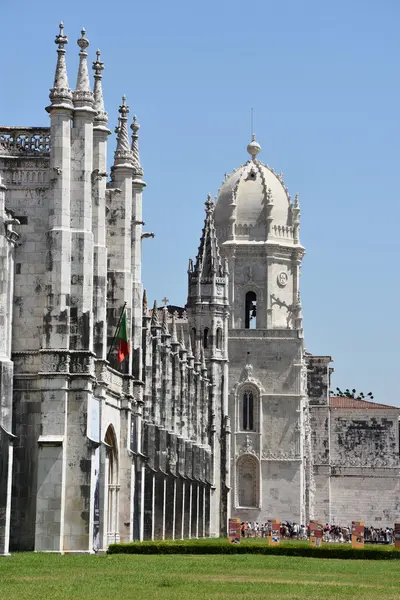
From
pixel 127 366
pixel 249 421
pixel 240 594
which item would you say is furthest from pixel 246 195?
pixel 240 594

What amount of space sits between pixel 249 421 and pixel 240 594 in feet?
290

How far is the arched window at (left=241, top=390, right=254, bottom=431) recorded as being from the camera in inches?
4769

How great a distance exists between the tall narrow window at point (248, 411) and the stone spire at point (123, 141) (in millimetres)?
57199

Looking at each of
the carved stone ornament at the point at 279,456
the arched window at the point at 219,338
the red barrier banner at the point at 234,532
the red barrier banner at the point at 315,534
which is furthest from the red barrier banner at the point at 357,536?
the carved stone ornament at the point at 279,456

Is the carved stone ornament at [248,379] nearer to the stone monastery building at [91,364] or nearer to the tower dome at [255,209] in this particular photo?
the stone monastery building at [91,364]

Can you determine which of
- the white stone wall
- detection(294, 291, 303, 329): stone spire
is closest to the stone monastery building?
detection(294, 291, 303, 329): stone spire

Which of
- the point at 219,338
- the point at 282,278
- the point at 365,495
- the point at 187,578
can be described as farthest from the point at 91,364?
the point at 365,495

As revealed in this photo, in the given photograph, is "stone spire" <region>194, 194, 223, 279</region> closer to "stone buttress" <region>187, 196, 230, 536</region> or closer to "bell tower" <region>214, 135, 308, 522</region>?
"stone buttress" <region>187, 196, 230, 536</region>

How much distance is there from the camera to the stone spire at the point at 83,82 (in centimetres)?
5375

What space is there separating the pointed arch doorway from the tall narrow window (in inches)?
2327

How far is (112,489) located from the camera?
2419 inches

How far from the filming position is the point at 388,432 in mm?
143250

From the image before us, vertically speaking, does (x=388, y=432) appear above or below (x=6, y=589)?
above

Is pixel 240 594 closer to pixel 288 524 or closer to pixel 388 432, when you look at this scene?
pixel 288 524
